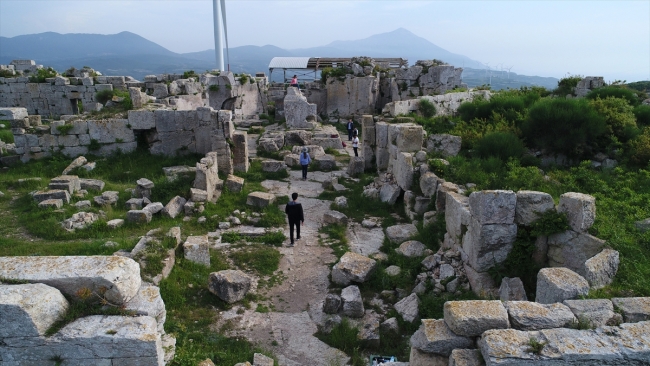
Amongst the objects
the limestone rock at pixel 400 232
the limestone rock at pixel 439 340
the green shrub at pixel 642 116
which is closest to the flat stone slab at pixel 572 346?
the limestone rock at pixel 439 340

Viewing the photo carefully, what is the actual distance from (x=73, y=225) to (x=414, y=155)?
26.7ft

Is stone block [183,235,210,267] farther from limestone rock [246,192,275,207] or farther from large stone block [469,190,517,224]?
large stone block [469,190,517,224]

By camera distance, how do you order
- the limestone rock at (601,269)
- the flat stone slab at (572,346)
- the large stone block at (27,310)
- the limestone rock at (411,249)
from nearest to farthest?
1. the flat stone slab at (572,346)
2. the large stone block at (27,310)
3. the limestone rock at (601,269)
4. the limestone rock at (411,249)

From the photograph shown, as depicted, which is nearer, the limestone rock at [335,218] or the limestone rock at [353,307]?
the limestone rock at [353,307]

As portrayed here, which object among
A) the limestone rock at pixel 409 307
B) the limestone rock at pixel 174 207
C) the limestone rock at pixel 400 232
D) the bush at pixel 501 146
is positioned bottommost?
the limestone rock at pixel 409 307

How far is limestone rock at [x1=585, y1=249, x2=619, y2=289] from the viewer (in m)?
5.42

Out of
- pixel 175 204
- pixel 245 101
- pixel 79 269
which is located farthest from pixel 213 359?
pixel 245 101

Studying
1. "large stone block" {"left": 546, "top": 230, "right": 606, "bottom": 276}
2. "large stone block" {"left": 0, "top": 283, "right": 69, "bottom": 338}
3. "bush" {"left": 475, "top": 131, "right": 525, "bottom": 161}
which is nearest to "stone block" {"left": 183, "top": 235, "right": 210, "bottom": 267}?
"large stone block" {"left": 0, "top": 283, "right": 69, "bottom": 338}

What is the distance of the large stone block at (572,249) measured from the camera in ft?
20.1

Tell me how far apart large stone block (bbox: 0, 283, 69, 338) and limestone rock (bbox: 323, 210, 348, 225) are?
7070 mm

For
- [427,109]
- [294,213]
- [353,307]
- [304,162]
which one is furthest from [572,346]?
[427,109]

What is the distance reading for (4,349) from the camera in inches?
168

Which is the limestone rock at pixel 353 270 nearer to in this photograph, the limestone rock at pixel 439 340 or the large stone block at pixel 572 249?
the large stone block at pixel 572 249

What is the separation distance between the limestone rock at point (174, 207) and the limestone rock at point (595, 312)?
8.49 meters
